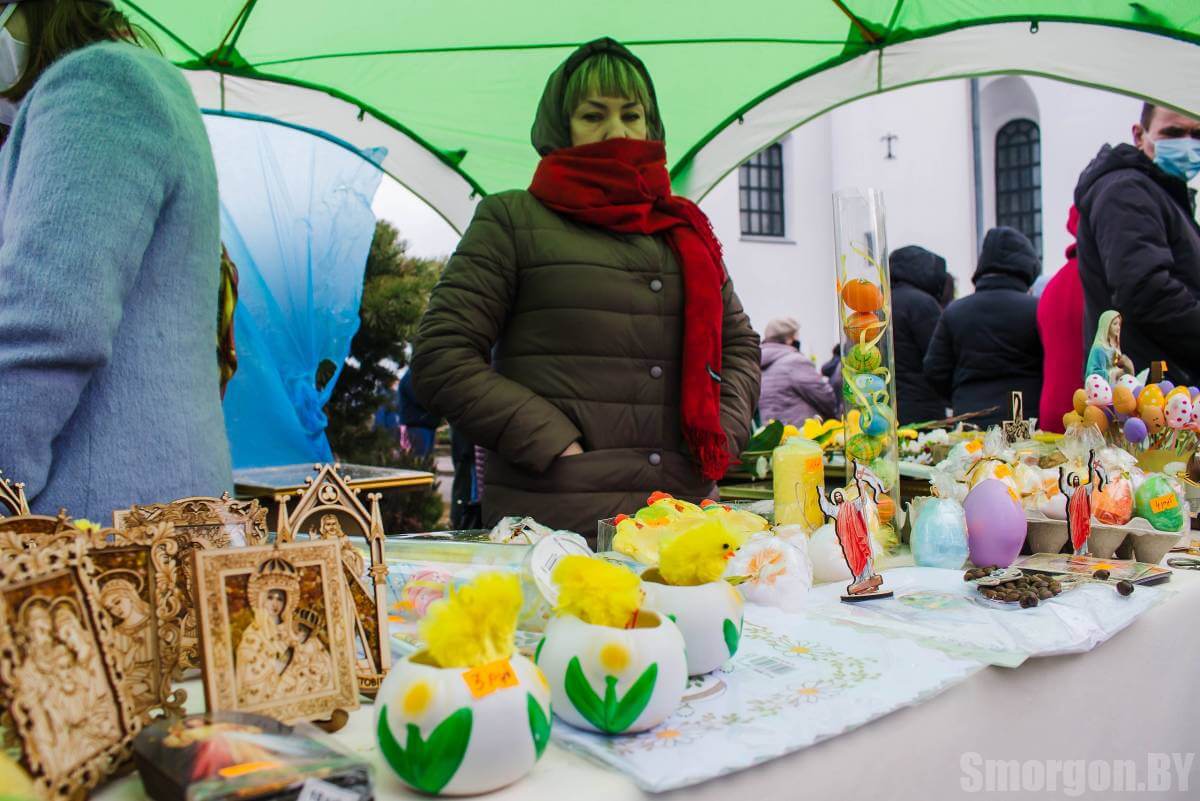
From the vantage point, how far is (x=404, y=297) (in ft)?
16.9

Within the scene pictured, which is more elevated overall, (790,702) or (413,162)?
(413,162)

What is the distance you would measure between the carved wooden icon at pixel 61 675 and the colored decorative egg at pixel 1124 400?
5.95 feet

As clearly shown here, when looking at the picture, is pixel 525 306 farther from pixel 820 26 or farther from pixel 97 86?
pixel 820 26

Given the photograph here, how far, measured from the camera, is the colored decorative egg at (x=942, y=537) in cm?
142

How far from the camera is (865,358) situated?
4.95 ft

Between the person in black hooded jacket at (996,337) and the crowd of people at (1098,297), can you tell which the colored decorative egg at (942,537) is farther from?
the person in black hooded jacket at (996,337)

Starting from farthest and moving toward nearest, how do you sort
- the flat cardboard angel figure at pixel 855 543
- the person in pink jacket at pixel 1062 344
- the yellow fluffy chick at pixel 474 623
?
the person in pink jacket at pixel 1062 344 → the flat cardboard angel figure at pixel 855 543 → the yellow fluffy chick at pixel 474 623

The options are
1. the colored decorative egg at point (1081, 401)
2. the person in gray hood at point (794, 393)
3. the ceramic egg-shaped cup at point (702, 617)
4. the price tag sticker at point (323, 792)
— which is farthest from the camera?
the person in gray hood at point (794, 393)

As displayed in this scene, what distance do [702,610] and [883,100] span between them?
15927mm

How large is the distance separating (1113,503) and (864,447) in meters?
0.43

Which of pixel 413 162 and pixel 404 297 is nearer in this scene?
pixel 413 162

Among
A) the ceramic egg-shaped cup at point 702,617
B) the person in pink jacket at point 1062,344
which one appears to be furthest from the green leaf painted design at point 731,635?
the person in pink jacket at point 1062,344

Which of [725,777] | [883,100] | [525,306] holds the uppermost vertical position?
[883,100]

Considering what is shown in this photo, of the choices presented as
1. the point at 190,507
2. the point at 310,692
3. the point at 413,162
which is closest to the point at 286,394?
the point at 413,162
